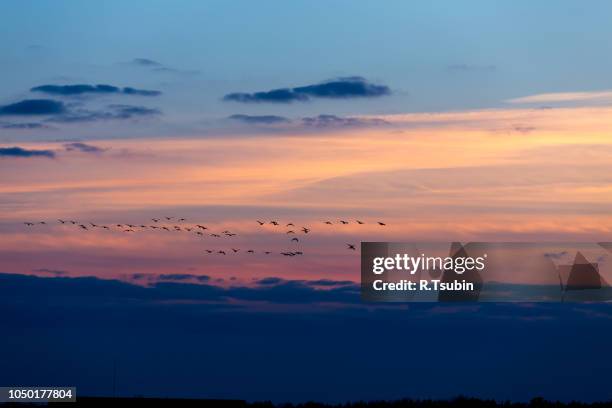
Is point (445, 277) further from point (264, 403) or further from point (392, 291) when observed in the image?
point (264, 403)

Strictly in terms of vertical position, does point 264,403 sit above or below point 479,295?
below

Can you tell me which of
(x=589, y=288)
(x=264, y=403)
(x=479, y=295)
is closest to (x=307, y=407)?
(x=264, y=403)

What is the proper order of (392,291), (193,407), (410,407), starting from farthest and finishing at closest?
(392,291) < (410,407) < (193,407)

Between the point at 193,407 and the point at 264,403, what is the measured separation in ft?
29.3

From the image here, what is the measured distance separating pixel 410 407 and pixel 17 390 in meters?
21.8

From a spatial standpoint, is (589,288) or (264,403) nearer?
(264,403)

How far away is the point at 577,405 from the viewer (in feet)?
218

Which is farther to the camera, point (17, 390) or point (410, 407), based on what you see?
point (410, 407)

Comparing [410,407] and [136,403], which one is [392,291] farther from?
[136,403]

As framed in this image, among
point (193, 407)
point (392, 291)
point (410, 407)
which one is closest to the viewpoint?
point (193, 407)

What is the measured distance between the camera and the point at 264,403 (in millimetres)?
66000

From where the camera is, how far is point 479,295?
74.7m

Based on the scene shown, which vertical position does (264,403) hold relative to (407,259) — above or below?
below

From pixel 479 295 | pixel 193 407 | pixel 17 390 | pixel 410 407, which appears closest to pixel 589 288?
pixel 479 295
